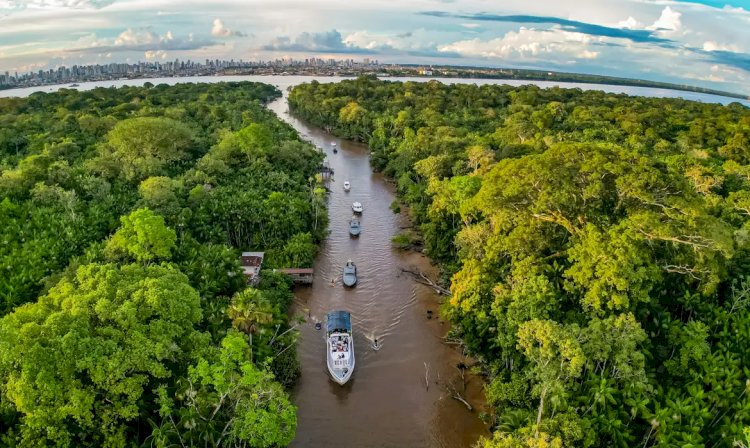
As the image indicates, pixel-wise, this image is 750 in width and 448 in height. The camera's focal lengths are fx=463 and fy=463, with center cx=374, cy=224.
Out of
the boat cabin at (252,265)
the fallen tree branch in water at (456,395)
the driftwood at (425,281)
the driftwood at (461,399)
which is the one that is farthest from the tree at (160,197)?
the driftwood at (461,399)

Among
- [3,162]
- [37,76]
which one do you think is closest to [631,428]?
[3,162]

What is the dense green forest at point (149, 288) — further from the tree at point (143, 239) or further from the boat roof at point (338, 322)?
the boat roof at point (338, 322)

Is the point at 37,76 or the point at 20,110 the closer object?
the point at 20,110

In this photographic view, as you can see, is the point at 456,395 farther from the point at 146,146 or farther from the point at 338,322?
the point at 146,146

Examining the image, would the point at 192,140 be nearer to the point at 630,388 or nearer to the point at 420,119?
the point at 420,119

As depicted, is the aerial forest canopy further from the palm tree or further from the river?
the palm tree
